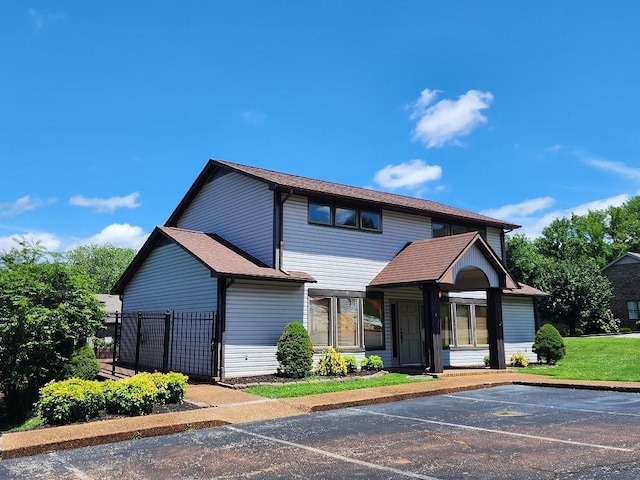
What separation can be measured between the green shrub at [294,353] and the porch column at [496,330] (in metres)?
7.27

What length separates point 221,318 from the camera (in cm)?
1458

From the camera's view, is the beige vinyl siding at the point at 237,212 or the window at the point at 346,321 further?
the beige vinyl siding at the point at 237,212

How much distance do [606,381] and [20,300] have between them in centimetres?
1597

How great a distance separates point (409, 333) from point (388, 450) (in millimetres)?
12481

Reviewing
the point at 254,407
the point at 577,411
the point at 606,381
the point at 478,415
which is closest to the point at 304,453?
the point at 254,407

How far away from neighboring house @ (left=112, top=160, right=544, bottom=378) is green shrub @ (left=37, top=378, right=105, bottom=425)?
501 cm

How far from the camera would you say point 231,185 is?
19.2 meters

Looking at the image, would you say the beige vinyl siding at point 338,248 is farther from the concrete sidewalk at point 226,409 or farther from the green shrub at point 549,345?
the green shrub at point 549,345

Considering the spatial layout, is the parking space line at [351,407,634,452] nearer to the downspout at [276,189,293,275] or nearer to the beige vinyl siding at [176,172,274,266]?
the downspout at [276,189,293,275]

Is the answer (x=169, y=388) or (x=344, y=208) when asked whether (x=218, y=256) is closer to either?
(x=344, y=208)

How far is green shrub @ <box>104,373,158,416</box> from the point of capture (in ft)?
32.9

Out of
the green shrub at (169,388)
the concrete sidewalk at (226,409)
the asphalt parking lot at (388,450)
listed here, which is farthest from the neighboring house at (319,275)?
the asphalt parking lot at (388,450)

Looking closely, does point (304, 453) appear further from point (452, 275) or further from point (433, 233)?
point (433, 233)

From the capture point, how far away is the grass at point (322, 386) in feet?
41.1
